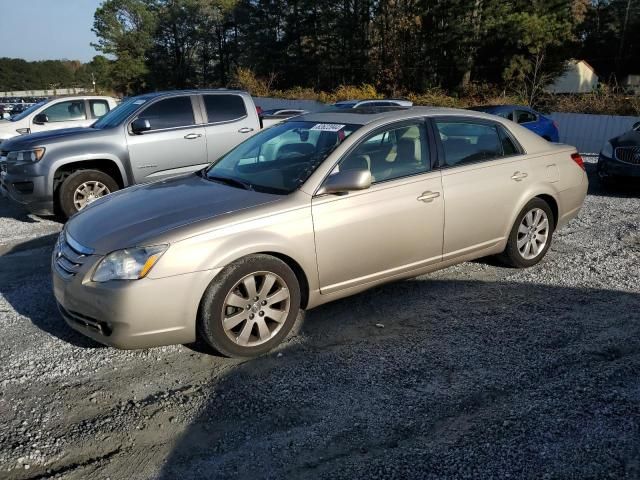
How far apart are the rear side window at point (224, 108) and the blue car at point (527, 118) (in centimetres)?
665

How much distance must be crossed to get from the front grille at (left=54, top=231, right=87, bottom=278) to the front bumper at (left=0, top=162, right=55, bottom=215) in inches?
141

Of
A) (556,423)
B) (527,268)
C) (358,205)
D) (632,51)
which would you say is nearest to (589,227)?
(527,268)

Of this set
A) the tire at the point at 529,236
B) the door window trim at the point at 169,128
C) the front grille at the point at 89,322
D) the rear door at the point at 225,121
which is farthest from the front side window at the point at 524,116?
the front grille at the point at 89,322

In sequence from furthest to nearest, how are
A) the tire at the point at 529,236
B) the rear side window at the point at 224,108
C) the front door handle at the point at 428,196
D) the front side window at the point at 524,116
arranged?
1. the front side window at the point at 524,116
2. the rear side window at the point at 224,108
3. the tire at the point at 529,236
4. the front door handle at the point at 428,196

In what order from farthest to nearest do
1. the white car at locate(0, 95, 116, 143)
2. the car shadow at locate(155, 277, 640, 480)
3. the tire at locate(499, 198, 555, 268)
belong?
the white car at locate(0, 95, 116, 143), the tire at locate(499, 198, 555, 268), the car shadow at locate(155, 277, 640, 480)

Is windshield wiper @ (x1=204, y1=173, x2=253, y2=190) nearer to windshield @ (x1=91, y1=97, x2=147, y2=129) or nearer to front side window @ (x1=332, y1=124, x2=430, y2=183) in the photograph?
front side window @ (x1=332, y1=124, x2=430, y2=183)

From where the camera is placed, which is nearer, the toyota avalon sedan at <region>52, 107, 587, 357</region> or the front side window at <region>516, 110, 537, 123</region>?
the toyota avalon sedan at <region>52, 107, 587, 357</region>

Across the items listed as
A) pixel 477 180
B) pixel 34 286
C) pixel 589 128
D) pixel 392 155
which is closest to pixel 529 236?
pixel 477 180

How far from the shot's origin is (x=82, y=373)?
3508mm

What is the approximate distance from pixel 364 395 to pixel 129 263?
1.62 meters

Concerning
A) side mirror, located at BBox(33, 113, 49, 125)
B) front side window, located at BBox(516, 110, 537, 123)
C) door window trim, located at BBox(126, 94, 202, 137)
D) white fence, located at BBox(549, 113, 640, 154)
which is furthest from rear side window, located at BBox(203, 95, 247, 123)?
white fence, located at BBox(549, 113, 640, 154)

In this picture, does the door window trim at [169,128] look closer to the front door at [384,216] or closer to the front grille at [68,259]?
the front grille at [68,259]

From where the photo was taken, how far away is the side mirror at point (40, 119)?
1141 cm

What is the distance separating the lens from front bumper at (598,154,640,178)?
8.63 metres
